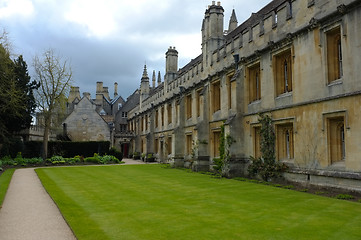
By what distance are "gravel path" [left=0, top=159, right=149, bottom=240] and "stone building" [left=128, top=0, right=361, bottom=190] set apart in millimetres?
8688

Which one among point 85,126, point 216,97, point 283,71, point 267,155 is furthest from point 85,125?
point 283,71

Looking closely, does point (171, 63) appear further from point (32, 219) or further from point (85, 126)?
point (32, 219)

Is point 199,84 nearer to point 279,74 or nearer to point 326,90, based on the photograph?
point 279,74

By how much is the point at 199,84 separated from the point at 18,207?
15907 mm

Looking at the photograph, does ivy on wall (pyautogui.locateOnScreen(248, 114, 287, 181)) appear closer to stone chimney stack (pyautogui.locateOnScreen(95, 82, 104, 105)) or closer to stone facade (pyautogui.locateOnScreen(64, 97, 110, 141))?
stone facade (pyautogui.locateOnScreen(64, 97, 110, 141))

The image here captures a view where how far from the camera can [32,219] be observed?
304 inches

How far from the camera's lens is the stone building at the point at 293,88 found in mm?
10523

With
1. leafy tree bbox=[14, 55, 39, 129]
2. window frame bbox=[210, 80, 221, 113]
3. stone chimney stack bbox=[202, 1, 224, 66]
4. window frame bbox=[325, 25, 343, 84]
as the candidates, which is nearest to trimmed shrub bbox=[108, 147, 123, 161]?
leafy tree bbox=[14, 55, 39, 129]

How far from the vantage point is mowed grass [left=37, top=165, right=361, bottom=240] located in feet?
19.7

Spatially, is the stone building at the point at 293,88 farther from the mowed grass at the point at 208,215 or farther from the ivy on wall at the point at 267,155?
the mowed grass at the point at 208,215

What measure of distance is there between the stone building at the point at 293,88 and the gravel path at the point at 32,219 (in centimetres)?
869

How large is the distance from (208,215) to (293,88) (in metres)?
7.86

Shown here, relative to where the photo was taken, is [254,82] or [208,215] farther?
[254,82]

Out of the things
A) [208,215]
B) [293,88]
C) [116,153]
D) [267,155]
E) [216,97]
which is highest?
[216,97]
